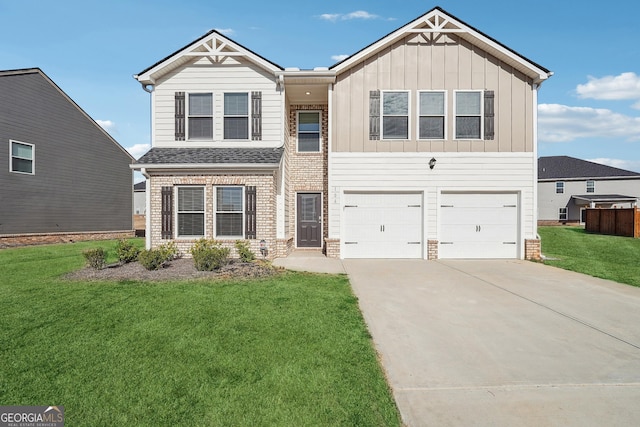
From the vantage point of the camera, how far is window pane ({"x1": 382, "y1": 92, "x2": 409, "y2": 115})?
35.3ft

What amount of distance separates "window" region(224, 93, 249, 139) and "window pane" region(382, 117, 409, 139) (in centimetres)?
473

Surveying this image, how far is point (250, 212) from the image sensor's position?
397 inches

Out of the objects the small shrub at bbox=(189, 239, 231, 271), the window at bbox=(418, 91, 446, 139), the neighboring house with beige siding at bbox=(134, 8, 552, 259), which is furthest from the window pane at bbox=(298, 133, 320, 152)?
the small shrub at bbox=(189, 239, 231, 271)

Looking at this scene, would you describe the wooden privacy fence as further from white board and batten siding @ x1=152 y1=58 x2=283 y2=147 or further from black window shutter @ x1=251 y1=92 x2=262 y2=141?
black window shutter @ x1=251 y1=92 x2=262 y2=141

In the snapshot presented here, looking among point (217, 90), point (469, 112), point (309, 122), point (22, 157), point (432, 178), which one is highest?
point (217, 90)

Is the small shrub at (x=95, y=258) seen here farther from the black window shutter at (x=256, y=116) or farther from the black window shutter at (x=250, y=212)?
the black window shutter at (x=256, y=116)

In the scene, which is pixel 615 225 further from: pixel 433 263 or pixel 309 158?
pixel 309 158

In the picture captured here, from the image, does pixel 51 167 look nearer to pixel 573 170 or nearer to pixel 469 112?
pixel 469 112

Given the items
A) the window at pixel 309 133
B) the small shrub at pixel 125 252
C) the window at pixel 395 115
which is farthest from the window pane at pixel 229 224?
the window at pixel 395 115

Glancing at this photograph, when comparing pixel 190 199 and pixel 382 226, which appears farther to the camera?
pixel 382 226

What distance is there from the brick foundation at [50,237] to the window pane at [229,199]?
10.7m

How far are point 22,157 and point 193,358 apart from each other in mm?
17302
